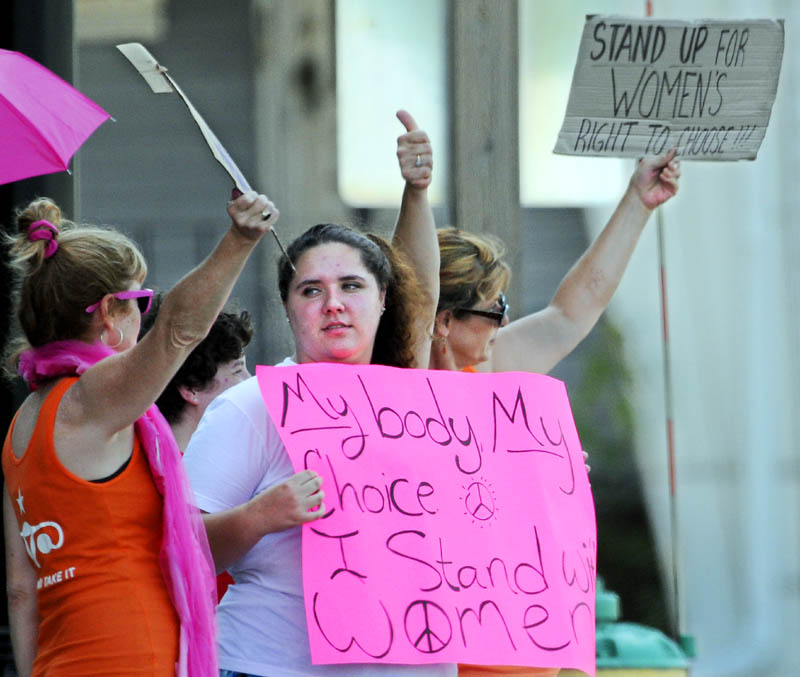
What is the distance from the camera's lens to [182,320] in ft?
5.66

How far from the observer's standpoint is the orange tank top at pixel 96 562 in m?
1.91

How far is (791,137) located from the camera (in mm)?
3922

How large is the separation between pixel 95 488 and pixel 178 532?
136 millimetres

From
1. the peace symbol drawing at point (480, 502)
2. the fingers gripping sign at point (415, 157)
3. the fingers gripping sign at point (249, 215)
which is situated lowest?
the peace symbol drawing at point (480, 502)

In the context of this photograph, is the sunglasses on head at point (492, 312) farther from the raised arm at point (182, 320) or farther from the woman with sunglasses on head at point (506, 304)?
the raised arm at point (182, 320)

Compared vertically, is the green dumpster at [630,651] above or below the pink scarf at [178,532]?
below

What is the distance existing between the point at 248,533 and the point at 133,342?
0.34 m

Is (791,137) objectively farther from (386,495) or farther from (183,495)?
(183,495)

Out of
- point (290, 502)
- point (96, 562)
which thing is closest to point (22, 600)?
point (96, 562)

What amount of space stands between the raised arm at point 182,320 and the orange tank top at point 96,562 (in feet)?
0.49

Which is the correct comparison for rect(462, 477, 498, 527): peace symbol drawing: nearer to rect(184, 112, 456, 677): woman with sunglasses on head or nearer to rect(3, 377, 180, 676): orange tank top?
rect(184, 112, 456, 677): woman with sunglasses on head

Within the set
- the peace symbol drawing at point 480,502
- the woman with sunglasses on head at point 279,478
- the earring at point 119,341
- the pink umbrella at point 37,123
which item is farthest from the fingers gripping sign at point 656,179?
the earring at point 119,341

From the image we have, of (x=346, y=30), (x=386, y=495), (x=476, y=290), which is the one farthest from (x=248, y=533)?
(x=346, y=30)

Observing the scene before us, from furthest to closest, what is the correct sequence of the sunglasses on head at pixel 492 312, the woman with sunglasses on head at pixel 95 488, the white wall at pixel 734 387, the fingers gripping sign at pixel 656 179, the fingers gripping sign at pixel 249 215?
1. the white wall at pixel 734 387
2. the fingers gripping sign at pixel 656 179
3. the sunglasses on head at pixel 492 312
4. the woman with sunglasses on head at pixel 95 488
5. the fingers gripping sign at pixel 249 215
